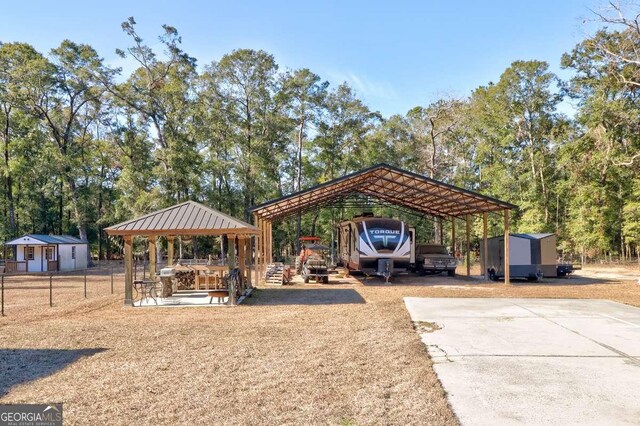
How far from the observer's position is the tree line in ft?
108

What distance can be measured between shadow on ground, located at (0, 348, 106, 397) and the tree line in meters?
26.3

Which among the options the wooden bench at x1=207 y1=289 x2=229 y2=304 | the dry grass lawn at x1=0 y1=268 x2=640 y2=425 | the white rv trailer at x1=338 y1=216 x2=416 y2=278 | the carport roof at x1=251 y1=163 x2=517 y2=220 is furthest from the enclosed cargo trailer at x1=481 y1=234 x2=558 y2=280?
the wooden bench at x1=207 y1=289 x2=229 y2=304

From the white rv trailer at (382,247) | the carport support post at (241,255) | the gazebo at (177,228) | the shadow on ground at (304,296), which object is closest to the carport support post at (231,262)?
the gazebo at (177,228)

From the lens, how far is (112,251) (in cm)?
5081

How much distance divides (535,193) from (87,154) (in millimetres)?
39020

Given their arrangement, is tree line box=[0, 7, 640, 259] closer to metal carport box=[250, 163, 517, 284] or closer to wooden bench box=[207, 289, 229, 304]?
metal carport box=[250, 163, 517, 284]

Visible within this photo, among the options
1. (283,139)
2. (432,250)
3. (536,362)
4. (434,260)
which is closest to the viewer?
(536,362)

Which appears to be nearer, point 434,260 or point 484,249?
point 484,249

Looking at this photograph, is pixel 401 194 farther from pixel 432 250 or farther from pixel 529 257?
pixel 529 257

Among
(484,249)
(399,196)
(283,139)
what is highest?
(283,139)

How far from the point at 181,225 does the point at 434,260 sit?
13909 mm

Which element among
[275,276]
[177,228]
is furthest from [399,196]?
[177,228]

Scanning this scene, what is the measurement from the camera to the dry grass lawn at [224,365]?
14.7 ft

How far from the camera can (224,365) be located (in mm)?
6086
